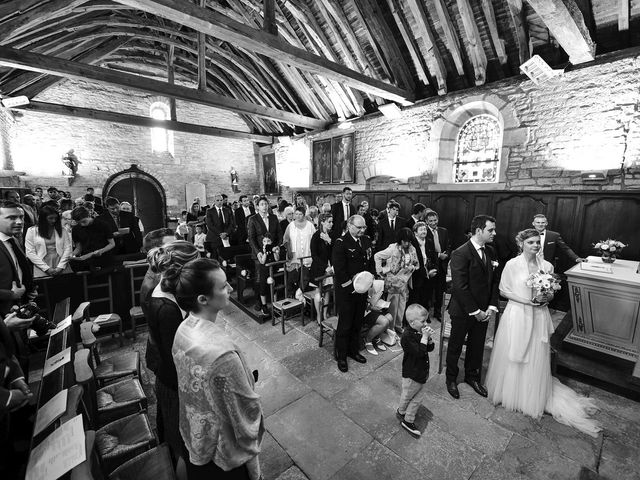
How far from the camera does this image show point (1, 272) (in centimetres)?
270

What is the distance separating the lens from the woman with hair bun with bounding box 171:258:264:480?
132 cm

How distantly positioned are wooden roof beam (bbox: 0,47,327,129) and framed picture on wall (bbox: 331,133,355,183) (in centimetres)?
200

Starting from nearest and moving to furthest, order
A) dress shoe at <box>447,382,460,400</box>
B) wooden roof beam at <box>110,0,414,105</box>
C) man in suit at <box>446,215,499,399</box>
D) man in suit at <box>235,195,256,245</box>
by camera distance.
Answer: man in suit at <box>446,215,499,399</box> < dress shoe at <box>447,382,460,400</box> < wooden roof beam at <box>110,0,414,105</box> < man in suit at <box>235,195,256,245</box>

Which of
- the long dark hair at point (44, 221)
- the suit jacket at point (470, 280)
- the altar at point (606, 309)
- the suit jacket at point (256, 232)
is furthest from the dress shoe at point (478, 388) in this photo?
the long dark hair at point (44, 221)

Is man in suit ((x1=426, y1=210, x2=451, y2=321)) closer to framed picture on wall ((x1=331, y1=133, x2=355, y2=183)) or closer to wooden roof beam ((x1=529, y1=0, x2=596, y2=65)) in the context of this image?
wooden roof beam ((x1=529, y1=0, x2=596, y2=65))

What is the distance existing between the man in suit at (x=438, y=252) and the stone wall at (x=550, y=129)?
8.04ft

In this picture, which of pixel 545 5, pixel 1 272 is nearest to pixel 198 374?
pixel 1 272

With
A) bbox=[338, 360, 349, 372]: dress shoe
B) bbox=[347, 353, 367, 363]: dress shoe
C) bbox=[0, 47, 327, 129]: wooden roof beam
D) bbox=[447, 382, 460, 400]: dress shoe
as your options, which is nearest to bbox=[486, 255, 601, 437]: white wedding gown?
bbox=[447, 382, 460, 400]: dress shoe

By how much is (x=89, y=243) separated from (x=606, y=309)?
7234mm

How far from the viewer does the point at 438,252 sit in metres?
5.19

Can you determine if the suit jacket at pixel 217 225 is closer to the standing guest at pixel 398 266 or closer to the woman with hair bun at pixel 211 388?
the standing guest at pixel 398 266

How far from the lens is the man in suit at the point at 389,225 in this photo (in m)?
5.59

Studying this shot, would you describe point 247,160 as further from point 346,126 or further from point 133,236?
point 133,236

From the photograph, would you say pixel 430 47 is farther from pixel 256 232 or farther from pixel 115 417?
pixel 115 417
